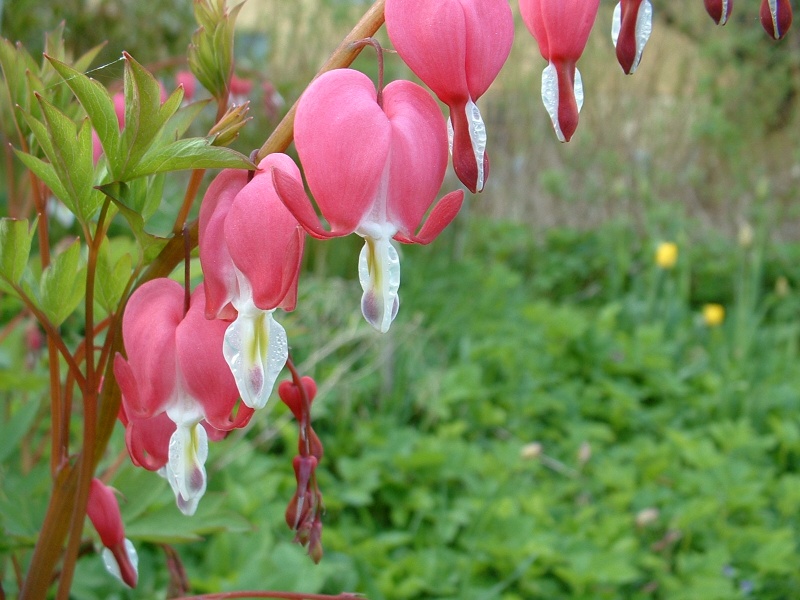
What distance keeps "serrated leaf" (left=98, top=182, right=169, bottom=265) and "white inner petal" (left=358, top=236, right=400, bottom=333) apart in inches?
5.8

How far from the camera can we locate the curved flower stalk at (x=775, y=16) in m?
0.50

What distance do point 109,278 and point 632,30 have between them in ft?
1.30

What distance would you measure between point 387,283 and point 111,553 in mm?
323

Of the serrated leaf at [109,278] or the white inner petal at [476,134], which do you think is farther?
the serrated leaf at [109,278]

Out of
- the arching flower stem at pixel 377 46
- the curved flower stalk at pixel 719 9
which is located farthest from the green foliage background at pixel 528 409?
the curved flower stalk at pixel 719 9

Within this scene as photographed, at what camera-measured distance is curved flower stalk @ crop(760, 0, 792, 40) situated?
503 mm

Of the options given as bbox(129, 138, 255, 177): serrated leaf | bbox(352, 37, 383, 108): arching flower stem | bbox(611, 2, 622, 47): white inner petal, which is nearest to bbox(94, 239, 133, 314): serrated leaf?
bbox(129, 138, 255, 177): serrated leaf

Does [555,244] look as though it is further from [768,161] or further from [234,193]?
[234,193]

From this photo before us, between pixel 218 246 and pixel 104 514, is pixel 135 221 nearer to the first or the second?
pixel 218 246

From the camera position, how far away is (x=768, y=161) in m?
4.98

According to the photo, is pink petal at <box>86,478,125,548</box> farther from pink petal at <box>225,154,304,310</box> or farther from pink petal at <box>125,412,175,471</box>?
pink petal at <box>225,154,304,310</box>

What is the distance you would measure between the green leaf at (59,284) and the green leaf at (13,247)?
0.03 meters

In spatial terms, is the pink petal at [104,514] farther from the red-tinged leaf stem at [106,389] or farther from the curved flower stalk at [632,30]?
the curved flower stalk at [632,30]

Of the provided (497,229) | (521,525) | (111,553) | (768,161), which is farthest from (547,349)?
(768,161)
